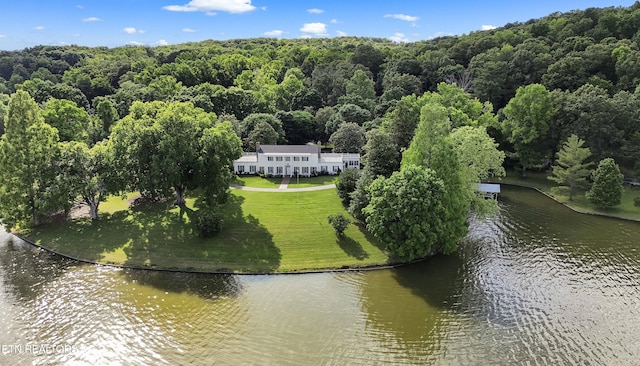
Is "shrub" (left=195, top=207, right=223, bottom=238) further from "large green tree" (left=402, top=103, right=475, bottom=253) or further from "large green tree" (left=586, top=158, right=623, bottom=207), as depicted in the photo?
"large green tree" (left=586, top=158, right=623, bottom=207)

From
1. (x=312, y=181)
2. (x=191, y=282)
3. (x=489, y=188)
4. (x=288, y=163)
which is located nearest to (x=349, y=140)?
(x=288, y=163)

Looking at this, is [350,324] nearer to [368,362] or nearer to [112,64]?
[368,362]

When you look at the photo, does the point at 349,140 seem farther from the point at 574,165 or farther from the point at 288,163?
the point at 574,165

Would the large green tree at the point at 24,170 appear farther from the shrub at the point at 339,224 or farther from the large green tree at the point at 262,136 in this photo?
the large green tree at the point at 262,136

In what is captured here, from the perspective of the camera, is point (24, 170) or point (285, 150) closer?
point (24, 170)

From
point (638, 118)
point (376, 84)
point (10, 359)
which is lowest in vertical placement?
point (10, 359)

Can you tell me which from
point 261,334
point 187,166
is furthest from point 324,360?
point 187,166

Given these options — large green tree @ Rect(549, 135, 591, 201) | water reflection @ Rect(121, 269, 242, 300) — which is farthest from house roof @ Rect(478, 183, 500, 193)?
water reflection @ Rect(121, 269, 242, 300)
